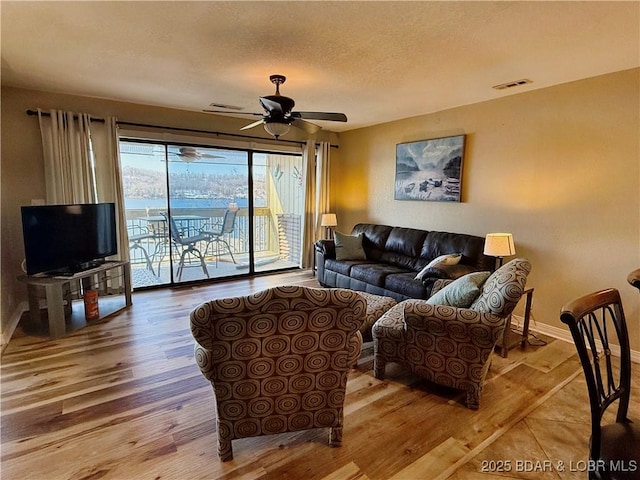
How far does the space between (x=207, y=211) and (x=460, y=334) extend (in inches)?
166

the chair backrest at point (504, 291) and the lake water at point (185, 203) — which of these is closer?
the chair backrest at point (504, 291)

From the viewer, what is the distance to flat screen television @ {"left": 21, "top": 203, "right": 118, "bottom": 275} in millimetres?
3285

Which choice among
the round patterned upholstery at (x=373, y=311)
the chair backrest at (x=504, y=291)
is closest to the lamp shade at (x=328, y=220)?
the round patterned upholstery at (x=373, y=311)

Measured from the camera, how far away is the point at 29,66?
3092 millimetres

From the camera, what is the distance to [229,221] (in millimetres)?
5570

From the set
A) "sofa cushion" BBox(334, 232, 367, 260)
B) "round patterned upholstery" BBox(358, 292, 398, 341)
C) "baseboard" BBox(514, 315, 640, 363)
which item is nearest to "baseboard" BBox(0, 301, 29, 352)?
"round patterned upholstery" BBox(358, 292, 398, 341)

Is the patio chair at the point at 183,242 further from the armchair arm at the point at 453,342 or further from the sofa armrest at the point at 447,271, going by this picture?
the armchair arm at the point at 453,342

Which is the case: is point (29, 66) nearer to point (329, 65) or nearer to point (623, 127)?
point (329, 65)

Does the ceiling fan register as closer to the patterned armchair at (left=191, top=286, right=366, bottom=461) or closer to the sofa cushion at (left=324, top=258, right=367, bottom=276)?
the patterned armchair at (left=191, top=286, right=366, bottom=461)

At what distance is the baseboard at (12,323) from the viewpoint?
3.14m

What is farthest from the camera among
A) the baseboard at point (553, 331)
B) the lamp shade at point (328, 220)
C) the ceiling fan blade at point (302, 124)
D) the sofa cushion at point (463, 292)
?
the lamp shade at point (328, 220)

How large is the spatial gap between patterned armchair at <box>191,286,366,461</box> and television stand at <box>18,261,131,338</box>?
95.3 inches

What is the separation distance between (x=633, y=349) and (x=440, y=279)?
176 centimetres

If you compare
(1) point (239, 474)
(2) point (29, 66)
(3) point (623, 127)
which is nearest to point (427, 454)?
(1) point (239, 474)
